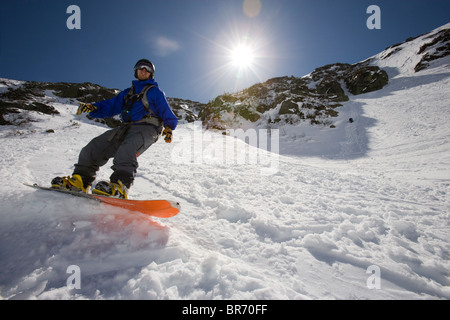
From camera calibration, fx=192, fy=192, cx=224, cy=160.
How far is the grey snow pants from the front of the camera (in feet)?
7.53

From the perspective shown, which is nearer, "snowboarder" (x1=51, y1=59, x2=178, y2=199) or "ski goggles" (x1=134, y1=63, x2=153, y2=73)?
"snowboarder" (x1=51, y1=59, x2=178, y2=199)

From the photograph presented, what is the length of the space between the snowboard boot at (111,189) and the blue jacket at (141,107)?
963 millimetres

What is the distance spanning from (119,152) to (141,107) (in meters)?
0.72

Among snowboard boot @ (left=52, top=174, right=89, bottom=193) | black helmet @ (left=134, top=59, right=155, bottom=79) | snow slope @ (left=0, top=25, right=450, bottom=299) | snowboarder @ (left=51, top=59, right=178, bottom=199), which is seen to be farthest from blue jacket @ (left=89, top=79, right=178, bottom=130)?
snow slope @ (left=0, top=25, right=450, bottom=299)

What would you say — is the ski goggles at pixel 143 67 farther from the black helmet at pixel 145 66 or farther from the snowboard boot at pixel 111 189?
the snowboard boot at pixel 111 189

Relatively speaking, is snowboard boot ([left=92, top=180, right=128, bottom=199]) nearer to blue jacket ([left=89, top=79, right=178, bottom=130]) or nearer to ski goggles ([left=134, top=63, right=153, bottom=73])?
blue jacket ([left=89, top=79, right=178, bottom=130])

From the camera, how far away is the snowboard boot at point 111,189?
2.04 meters

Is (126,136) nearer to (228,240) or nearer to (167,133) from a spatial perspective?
(167,133)

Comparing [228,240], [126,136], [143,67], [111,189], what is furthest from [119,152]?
[228,240]

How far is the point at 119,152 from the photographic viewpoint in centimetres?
234

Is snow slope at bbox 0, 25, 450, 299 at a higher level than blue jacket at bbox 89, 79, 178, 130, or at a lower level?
lower

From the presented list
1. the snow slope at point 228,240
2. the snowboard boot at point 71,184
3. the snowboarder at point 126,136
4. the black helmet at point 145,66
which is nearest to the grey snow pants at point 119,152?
the snowboarder at point 126,136

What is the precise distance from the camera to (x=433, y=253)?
75.3 inches
